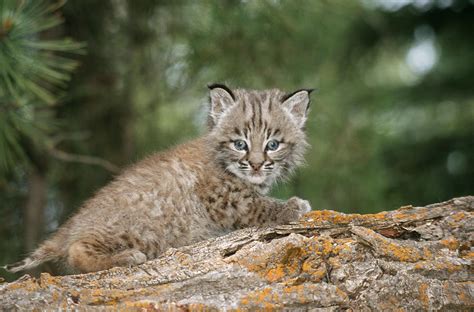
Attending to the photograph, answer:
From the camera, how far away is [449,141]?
12812 millimetres

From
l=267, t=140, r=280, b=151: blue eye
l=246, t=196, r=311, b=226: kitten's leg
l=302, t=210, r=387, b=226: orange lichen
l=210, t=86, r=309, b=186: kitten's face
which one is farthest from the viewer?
l=267, t=140, r=280, b=151: blue eye

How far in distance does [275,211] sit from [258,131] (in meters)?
0.93

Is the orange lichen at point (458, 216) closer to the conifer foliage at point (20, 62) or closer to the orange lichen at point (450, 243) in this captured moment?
the orange lichen at point (450, 243)

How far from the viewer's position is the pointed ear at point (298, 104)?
687cm

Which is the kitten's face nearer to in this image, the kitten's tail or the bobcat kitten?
the bobcat kitten

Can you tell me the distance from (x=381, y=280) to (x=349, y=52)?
9.67 metres

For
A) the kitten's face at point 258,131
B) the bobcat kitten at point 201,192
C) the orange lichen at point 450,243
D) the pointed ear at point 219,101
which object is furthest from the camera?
the pointed ear at point 219,101

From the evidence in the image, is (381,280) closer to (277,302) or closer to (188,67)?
(277,302)

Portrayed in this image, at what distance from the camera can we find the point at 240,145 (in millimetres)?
6637

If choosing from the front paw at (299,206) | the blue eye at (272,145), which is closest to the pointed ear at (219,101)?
the blue eye at (272,145)

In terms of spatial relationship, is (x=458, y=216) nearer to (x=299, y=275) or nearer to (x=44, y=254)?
(x=299, y=275)

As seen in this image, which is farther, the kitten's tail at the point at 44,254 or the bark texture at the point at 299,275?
the kitten's tail at the point at 44,254

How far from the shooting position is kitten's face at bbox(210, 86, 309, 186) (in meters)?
6.51

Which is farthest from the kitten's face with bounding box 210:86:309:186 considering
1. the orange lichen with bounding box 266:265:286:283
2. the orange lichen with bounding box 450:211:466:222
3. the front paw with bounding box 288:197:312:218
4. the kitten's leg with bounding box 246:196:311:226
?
the orange lichen with bounding box 450:211:466:222
